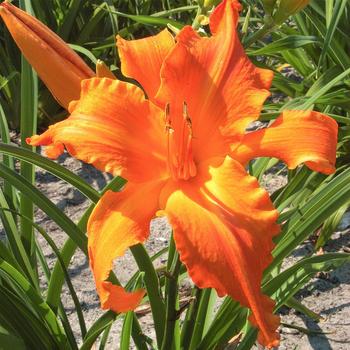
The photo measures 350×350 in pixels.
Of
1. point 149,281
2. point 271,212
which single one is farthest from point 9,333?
point 271,212

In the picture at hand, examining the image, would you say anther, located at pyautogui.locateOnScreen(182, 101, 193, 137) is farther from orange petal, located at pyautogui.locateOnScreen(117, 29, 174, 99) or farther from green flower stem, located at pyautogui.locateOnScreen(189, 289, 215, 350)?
green flower stem, located at pyautogui.locateOnScreen(189, 289, 215, 350)

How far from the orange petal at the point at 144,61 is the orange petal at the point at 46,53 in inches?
2.8

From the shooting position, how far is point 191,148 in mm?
966

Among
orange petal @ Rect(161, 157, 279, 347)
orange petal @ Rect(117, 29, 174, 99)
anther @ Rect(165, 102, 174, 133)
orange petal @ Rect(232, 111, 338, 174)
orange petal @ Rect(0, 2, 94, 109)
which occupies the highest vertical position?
orange petal @ Rect(0, 2, 94, 109)

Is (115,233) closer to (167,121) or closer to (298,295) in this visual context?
(167,121)

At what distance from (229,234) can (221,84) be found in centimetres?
24

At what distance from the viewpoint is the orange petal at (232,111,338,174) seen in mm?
937

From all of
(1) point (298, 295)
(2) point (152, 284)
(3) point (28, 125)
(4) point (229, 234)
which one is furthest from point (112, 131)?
(1) point (298, 295)

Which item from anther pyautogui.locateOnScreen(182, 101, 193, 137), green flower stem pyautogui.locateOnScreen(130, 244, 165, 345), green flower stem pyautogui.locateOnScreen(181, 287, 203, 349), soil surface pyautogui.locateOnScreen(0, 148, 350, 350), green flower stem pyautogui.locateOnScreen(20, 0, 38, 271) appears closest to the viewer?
anther pyautogui.locateOnScreen(182, 101, 193, 137)

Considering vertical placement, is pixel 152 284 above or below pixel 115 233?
below

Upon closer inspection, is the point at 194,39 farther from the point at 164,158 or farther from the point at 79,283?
the point at 79,283

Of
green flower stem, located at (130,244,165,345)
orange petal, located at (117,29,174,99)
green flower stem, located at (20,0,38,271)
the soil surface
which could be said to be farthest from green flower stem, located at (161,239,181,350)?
the soil surface

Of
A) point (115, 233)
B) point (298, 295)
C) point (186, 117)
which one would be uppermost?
point (186, 117)

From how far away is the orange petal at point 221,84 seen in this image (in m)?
0.95
